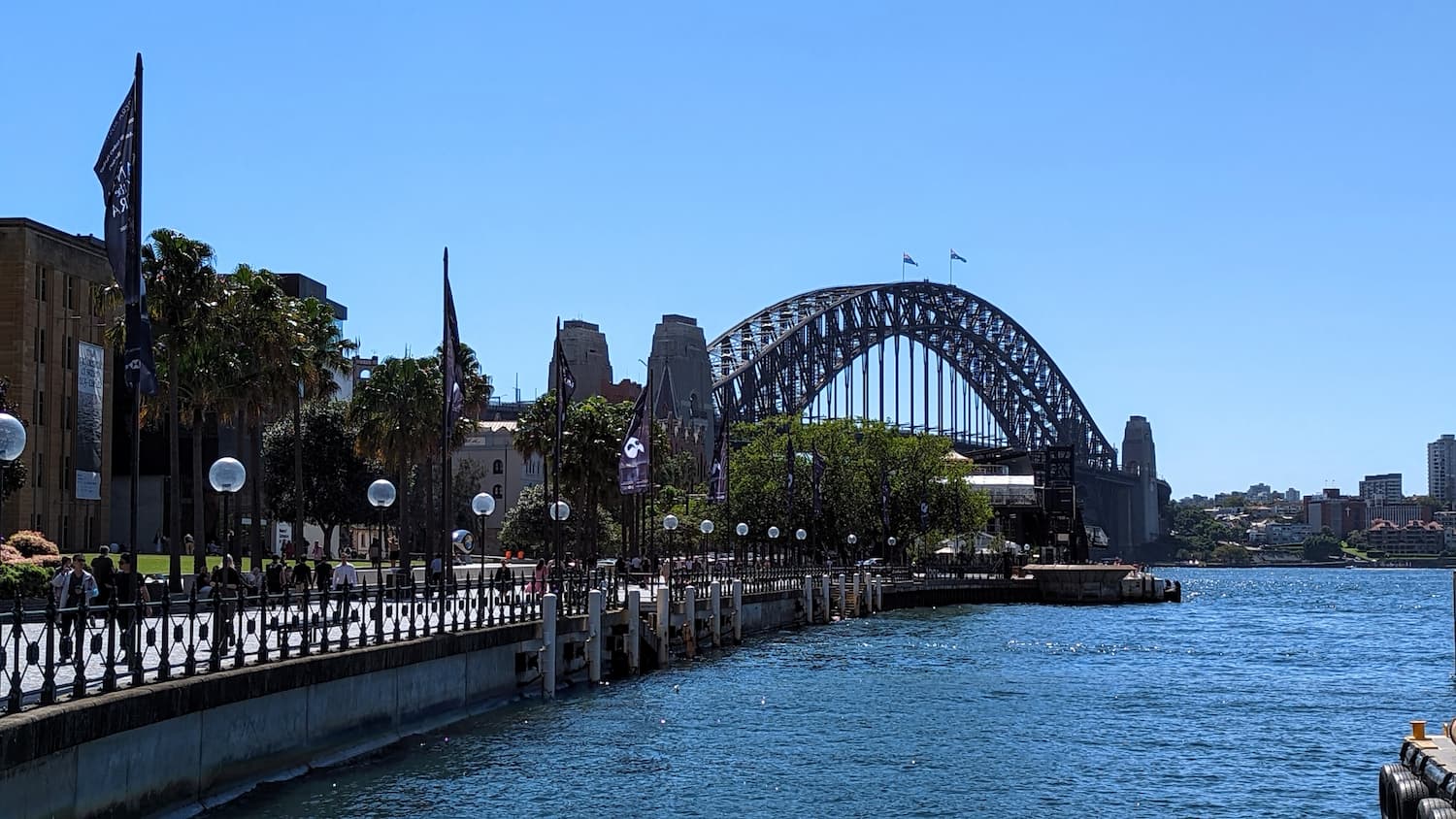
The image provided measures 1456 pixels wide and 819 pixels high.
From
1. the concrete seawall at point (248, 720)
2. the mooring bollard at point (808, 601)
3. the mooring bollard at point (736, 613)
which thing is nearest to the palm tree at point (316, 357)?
the mooring bollard at point (736, 613)

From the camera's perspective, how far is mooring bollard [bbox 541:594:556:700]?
4431cm

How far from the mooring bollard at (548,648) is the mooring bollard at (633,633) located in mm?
Answer: 8504

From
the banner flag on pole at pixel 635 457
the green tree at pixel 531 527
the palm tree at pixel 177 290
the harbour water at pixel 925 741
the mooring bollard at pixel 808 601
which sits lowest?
the harbour water at pixel 925 741

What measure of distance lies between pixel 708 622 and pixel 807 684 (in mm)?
14590

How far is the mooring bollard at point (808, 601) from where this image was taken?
288ft

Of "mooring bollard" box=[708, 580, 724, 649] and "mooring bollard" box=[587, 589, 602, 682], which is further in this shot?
"mooring bollard" box=[708, 580, 724, 649]

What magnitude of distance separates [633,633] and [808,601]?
35323 mm

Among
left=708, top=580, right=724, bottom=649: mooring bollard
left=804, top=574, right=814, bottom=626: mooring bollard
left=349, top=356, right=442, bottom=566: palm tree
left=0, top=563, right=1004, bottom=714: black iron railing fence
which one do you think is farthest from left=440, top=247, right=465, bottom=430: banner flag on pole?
left=804, top=574, right=814, bottom=626: mooring bollard

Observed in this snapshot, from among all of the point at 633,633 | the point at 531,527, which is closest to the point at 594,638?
the point at 633,633

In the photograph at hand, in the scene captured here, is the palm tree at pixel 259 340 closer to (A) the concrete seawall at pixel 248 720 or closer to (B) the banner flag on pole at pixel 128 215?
(A) the concrete seawall at pixel 248 720

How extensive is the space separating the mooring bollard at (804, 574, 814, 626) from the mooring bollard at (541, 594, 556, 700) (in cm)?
4398

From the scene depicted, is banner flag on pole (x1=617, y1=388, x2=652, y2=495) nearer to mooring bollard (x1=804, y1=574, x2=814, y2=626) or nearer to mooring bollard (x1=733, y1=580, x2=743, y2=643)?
mooring bollard (x1=733, y1=580, x2=743, y2=643)

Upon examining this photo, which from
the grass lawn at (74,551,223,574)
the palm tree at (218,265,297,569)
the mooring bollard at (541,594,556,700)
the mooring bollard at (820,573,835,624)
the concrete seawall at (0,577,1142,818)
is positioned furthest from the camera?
the mooring bollard at (820,573,835,624)

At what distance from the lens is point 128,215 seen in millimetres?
22922
